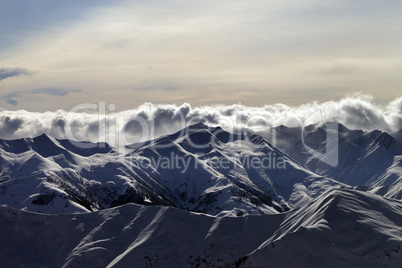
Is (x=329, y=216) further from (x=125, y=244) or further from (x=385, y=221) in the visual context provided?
(x=125, y=244)

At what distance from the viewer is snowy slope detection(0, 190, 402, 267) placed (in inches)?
3585

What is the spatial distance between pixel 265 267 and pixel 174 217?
40.1 metres

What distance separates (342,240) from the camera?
94.6 meters

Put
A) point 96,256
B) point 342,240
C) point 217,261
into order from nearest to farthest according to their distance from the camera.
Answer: point 342,240 → point 217,261 → point 96,256

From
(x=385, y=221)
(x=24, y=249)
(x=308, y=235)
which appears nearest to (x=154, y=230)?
(x=24, y=249)

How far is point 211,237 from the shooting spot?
11281cm

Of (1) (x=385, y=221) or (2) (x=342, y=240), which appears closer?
(2) (x=342, y=240)

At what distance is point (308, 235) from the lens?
95125mm

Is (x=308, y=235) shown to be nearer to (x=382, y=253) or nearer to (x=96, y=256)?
(x=382, y=253)

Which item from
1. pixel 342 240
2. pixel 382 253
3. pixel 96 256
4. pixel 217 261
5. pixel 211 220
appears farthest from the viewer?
pixel 211 220

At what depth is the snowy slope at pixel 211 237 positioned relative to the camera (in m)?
91.1

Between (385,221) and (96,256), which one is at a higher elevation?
(385,221)

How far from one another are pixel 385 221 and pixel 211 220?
4132 cm

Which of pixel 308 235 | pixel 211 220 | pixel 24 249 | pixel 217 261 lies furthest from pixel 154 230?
pixel 308 235
